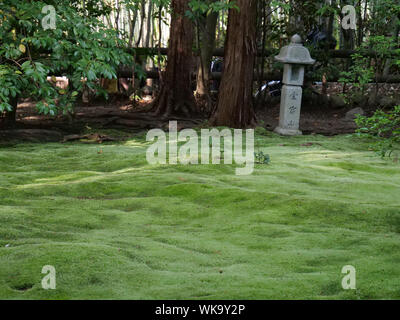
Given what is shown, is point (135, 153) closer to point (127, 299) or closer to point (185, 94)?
point (185, 94)

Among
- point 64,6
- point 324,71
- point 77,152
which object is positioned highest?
point 64,6

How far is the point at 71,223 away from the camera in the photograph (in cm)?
404

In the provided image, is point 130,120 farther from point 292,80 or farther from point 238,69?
point 292,80

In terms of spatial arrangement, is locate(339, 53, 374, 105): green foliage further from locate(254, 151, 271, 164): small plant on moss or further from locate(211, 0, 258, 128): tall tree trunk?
locate(254, 151, 271, 164): small plant on moss

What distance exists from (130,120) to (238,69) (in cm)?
231

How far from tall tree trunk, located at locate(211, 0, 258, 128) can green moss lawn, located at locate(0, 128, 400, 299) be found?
2958mm

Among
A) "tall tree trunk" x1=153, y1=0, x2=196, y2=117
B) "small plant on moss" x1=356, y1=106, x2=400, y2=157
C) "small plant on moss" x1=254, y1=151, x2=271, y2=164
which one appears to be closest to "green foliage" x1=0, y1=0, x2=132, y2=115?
"small plant on moss" x1=254, y1=151, x2=271, y2=164

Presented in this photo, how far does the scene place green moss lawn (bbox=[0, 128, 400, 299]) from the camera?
2756mm

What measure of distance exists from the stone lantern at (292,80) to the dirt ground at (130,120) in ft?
1.58

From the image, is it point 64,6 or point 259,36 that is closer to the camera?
point 64,6

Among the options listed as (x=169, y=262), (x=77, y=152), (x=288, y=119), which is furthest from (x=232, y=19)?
(x=169, y=262)

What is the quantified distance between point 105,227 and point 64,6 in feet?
14.5

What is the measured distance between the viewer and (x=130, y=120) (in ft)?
33.4

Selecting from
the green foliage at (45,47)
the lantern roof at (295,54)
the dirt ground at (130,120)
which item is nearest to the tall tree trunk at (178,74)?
the dirt ground at (130,120)
